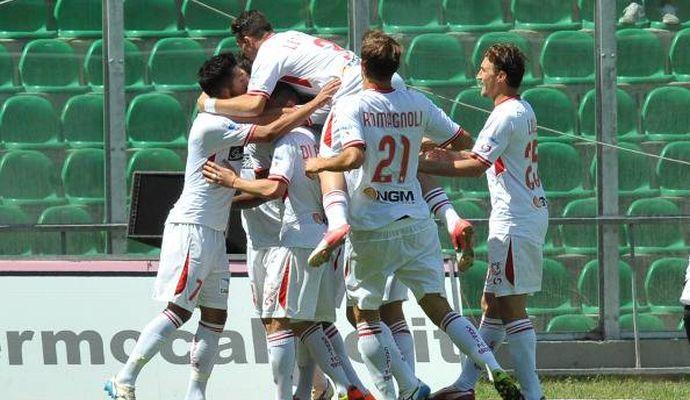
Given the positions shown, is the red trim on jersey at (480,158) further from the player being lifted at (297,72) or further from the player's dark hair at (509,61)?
the player's dark hair at (509,61)

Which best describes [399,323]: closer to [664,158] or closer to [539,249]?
[539,249]

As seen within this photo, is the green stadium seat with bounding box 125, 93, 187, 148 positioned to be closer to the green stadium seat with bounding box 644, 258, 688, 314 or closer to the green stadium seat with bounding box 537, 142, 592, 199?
the green stadium seat with bounding box 537, 142, 592, 199

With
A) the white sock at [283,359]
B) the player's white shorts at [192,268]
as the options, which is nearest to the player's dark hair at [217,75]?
the player's white shorts at [192,268]

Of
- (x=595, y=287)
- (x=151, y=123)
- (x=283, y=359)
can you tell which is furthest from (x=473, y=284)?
(x=283, y=359)

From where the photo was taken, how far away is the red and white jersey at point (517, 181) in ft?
28.5

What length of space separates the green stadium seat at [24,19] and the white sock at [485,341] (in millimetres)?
4800

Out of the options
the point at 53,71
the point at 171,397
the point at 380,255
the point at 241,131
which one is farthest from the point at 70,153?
the point at 380,255

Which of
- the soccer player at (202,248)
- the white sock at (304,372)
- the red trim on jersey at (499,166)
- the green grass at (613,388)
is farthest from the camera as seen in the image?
the green grass at (613,388)

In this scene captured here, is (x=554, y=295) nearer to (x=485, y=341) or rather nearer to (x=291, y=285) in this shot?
(x=485, y=341)

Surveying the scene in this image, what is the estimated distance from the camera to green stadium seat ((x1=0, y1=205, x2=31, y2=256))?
1183 cm

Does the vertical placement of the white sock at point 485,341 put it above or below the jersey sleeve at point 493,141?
below

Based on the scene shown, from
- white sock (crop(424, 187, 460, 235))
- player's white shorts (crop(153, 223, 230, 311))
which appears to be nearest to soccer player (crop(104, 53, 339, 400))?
player's white shorts (crop(153, 223, 230, 311))

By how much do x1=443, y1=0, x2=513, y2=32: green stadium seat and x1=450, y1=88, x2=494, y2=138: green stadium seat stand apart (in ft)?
1.63

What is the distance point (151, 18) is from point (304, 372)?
4061mm
